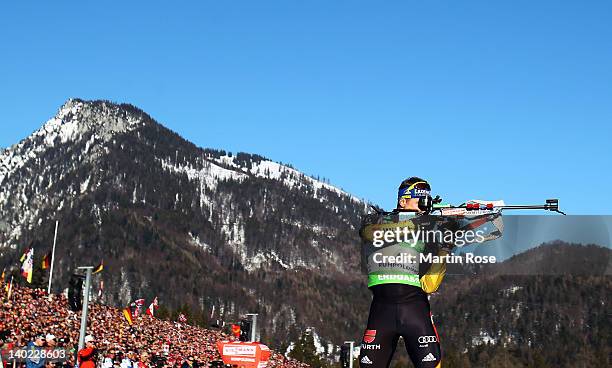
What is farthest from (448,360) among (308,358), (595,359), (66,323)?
(66,323)

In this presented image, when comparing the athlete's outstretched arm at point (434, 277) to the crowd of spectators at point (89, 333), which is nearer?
the athlete's outstretched arm at point (434, 277)

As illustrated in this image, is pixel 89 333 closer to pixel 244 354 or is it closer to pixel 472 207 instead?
pixel 244 354

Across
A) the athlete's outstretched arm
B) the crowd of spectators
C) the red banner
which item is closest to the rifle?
the athlete's outstretched arm

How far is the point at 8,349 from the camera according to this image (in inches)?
1067

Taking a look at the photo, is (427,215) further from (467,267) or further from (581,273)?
(581,273)

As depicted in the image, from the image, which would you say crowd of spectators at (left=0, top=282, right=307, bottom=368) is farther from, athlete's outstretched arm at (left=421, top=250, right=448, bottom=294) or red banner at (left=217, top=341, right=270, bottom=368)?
athlete's outstretched arm at (left=421, top=250, right=448, bottom=294)

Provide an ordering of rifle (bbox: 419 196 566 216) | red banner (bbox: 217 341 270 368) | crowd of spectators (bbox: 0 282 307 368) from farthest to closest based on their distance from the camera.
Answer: crowd of spectators (bbox: 0 282 307 368), red banner (bbox: 217 341 270 368), rifle (bbox: 419 196 566 216)

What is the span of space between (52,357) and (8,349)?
5.62 feet

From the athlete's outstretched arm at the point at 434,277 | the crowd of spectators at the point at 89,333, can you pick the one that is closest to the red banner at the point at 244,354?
the crowd of spectators at the point at 89,333

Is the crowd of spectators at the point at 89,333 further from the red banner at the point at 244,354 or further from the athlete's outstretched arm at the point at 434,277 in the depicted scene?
the athlete's outstretched arm at the point at 434,277

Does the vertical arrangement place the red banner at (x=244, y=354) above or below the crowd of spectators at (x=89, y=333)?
below

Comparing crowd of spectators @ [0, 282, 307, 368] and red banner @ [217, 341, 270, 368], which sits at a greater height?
crowd of spectators @ [0, 282, 307, 368]

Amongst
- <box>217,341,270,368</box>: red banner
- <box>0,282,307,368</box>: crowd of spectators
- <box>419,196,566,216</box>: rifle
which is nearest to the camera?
<box>419,196,566,216</box>: rifle

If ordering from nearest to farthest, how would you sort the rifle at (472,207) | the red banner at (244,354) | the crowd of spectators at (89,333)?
the rifle at (472,207) → the red banner at (244,354) → the crowd of spectators at (89,333)
